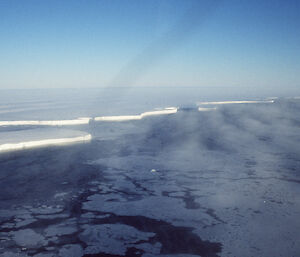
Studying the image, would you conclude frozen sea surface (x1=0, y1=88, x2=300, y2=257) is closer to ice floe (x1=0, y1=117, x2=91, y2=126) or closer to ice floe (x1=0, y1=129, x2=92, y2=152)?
ice floe (x1=0, y1=129, x2=92, y2=152)

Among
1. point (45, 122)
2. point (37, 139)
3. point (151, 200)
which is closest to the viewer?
point (151, 200)

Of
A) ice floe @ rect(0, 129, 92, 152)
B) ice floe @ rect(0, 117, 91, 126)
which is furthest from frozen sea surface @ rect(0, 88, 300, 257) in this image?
ice floe @ rect(0, 117, 91, 126)

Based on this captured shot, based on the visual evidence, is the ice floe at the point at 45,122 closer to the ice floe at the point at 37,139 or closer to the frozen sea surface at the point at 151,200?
the ice floe at the point at 37,139

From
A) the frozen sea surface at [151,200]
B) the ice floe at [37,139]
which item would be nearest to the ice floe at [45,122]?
the ice floe at [37,139]

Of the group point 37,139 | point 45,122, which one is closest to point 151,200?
point 37,139

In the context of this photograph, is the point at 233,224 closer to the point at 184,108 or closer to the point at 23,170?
the point at 23,170

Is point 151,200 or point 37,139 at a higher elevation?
point 37,139

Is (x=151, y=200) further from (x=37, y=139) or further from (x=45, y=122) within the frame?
(x=45, y=122)

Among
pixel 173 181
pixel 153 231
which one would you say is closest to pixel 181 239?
pixel 153 231
